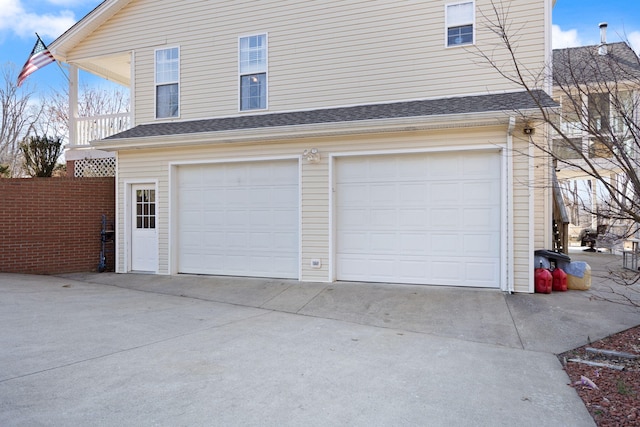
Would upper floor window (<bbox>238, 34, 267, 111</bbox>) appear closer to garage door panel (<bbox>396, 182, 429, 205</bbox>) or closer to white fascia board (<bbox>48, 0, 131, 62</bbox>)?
white fascia board (<bbox>48, 0, 131, 62</bbox>)

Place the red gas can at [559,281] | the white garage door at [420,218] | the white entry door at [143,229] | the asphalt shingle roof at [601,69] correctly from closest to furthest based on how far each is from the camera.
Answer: the asphalt shingle roof at [601,69]
the red gas can at [559,281]
the white garage door at [420,218]
the white entry door at [143,229]

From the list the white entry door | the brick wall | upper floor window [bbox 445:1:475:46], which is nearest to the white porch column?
the brick wall

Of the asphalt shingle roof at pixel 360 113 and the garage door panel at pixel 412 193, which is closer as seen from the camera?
the asphalt shingle roof at pixel 360 113

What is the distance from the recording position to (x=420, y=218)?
7.91 metres

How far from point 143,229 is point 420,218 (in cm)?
658

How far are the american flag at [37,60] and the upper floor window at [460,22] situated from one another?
33.6 ft

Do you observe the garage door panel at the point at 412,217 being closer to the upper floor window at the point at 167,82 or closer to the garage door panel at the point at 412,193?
the garage door panel at the point at 412,193

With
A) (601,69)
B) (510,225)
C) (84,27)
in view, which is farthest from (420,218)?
(84,27)

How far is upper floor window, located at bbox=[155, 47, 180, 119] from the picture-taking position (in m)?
10.5

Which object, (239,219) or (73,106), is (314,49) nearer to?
(239,219)

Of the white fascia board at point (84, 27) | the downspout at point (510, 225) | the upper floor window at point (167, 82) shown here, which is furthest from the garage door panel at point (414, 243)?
the white fascia board at point (84, 27)

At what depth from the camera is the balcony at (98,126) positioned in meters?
11.9

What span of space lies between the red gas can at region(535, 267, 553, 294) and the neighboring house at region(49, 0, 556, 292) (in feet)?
0.57

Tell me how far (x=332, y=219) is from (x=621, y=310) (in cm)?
495
